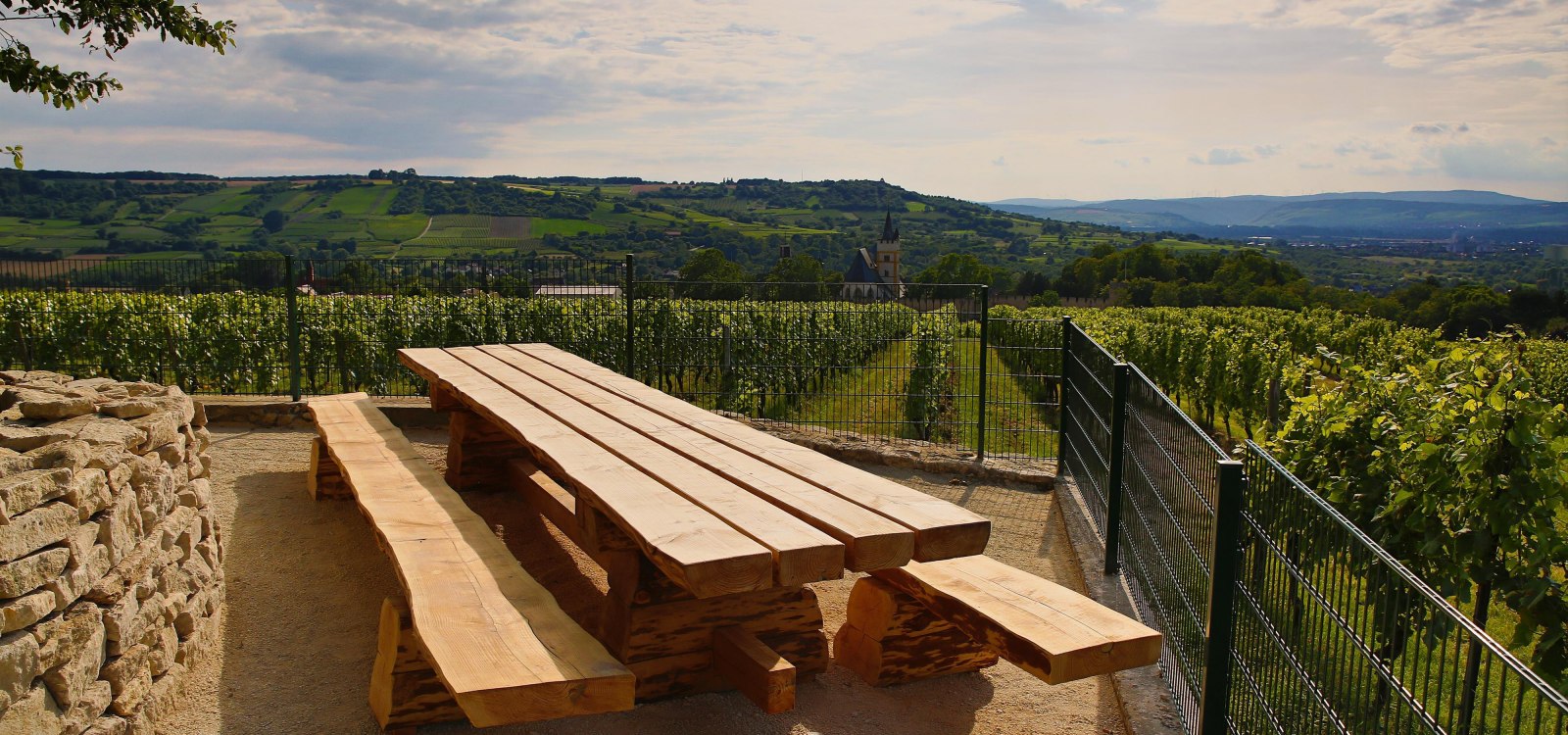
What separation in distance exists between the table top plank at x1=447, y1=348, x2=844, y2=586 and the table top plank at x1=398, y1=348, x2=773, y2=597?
0.14ft

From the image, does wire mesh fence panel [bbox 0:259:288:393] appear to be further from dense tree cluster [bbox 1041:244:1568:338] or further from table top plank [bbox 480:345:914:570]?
dense tree cluster [bbox 1041:244:1568:338]

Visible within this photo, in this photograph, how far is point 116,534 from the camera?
10.7 feet

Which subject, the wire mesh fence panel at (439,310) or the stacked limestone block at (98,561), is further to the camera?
the wire mesh fence panel at (439,310)

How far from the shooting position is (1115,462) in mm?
4855

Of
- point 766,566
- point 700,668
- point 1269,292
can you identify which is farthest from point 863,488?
point 1269,292

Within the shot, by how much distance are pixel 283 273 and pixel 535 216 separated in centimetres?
5707

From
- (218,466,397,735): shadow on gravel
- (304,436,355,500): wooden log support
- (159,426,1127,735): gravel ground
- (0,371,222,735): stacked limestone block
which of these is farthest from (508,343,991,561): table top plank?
(304,436,355,500): wooden log support

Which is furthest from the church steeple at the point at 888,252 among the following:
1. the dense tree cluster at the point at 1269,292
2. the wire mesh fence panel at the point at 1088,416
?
the wire mesh fence panel at the point at 1088,416

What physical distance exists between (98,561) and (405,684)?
3.37 ft

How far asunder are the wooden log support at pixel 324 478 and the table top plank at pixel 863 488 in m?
2.50

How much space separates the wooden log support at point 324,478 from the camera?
20.3 feet

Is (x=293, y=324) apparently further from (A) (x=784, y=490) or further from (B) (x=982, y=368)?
(A) (x=784, y=490)

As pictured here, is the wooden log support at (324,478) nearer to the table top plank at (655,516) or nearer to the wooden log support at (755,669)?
the table top plank at (655,516)

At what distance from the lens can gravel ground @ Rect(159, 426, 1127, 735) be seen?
3471 millimetres
